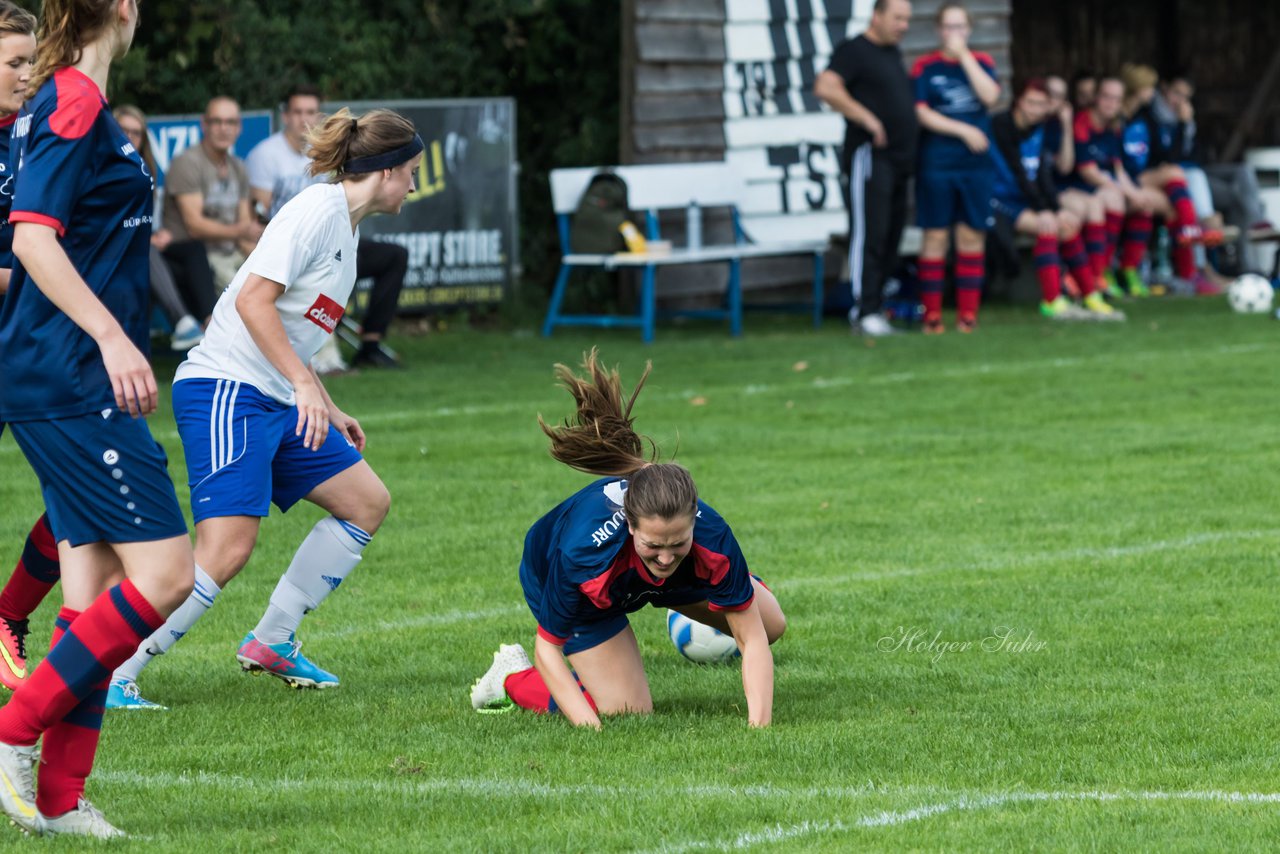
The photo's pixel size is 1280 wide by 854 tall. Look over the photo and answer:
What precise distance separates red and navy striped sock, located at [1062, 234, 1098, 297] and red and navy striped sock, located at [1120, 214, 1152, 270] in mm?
2338

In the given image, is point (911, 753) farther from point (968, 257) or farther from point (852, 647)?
point (968, 257)

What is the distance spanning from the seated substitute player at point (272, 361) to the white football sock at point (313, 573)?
0.52ft

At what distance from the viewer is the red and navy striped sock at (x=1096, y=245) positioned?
17422 mm

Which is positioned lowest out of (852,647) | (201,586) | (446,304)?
(446,304)

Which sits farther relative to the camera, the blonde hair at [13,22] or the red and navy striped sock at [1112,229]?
the red and navy striped sock at [1112,229]

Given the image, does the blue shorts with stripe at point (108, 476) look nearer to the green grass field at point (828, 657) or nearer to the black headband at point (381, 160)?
the green grass field at point (828, 657)

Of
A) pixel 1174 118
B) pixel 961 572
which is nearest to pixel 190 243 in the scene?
pixel 961 572

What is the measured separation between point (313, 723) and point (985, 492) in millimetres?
4163

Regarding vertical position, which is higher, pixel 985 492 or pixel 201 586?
pixel 201 586

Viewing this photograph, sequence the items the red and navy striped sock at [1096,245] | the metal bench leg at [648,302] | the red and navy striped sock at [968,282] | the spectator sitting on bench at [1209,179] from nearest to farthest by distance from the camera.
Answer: the metal bench leg at [648,302] < the red and navy striped sock at [968,282] < the red and navy striped sock at [1096,245] < the spectator sitting on bench at [1209,179]

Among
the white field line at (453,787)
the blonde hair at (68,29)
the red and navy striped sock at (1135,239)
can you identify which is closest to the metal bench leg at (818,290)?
the red and navy striped sock at (1135,239)

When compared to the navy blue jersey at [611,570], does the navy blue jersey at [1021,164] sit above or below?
below

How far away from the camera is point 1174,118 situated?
778 inches

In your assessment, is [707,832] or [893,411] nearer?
[707,832]
